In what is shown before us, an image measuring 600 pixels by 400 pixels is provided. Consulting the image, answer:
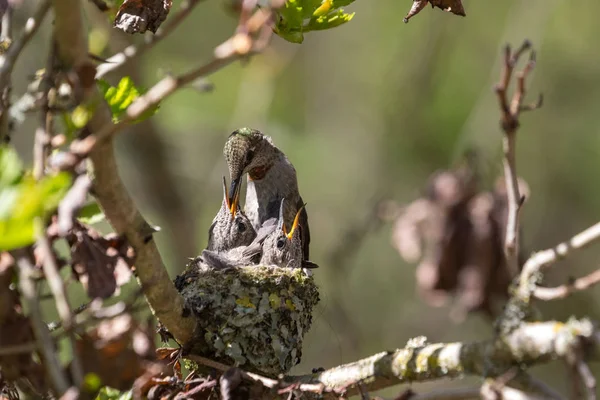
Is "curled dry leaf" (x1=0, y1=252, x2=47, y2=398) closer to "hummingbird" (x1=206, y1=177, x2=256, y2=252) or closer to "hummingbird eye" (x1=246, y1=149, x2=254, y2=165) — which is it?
"hummingbird" (x1=206, y1=177, x2=256, y2=252)

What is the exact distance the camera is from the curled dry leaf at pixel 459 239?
536 cm

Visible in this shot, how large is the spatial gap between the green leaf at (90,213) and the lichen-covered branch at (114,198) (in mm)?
310

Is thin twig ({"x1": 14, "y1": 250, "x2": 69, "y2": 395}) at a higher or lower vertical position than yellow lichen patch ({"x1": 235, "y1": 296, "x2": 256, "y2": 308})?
lower

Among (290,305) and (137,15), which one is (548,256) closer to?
(137,15)

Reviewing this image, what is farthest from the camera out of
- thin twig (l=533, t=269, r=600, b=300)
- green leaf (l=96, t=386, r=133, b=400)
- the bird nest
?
the bird nest

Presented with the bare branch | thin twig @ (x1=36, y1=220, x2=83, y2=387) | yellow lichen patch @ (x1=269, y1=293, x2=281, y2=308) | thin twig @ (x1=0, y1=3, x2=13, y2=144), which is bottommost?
the bare branch

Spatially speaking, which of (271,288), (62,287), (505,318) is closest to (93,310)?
(62,287)

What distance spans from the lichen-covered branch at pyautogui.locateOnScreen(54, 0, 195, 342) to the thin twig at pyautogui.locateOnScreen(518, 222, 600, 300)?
1011 mm

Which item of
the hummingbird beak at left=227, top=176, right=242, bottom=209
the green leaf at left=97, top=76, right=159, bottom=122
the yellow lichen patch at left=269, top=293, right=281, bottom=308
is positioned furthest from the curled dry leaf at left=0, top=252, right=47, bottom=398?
the hummingbird beak at left=227, top=176, right=242, bottom=209

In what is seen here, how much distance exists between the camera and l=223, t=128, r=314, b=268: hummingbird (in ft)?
18.4

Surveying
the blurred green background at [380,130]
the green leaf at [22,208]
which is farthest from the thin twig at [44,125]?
the blurred green background at [380,130]

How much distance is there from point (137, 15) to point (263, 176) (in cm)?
340

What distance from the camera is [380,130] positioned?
35.0ft

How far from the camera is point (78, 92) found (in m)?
1.89
